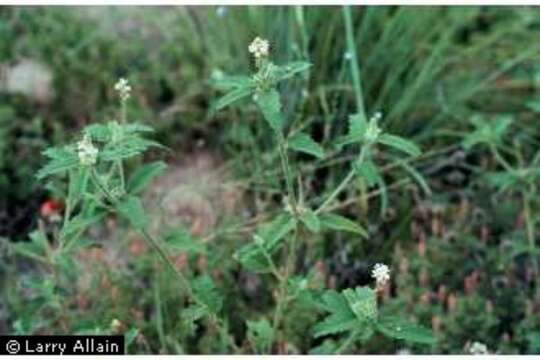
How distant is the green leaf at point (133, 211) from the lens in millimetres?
1626

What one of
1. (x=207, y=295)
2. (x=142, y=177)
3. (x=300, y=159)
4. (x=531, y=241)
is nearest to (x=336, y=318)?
(x=207, y=295)

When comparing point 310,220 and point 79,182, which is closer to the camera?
point 79,182

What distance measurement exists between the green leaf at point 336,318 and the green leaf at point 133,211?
0.30m

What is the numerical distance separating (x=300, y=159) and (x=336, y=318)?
1.06 meters

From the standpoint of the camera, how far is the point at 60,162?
5.28 ft

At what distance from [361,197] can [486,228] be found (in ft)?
1.10

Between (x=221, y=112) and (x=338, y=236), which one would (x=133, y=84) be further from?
(x=338, y=236)

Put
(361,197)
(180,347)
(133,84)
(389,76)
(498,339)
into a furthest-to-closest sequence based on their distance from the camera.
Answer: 1. (133,84)
2. (389,76)
3. (361,197)
4. (498,339)
5. (180,347)

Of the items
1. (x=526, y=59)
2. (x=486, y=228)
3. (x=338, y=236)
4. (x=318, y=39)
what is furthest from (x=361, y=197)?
(x=526, y=59)

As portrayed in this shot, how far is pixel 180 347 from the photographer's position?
2078 mm

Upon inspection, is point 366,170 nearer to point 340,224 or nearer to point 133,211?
point 340,224

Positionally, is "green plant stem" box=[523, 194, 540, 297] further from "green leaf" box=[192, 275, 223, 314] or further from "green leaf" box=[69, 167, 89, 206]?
"green leaf" box=[69, 167, 89, 206]

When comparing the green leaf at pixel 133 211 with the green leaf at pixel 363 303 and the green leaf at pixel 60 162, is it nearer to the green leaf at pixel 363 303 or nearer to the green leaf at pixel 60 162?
the green leaf at pixel 60 162

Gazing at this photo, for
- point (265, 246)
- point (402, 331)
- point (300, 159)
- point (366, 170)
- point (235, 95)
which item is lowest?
point (402, 331)
